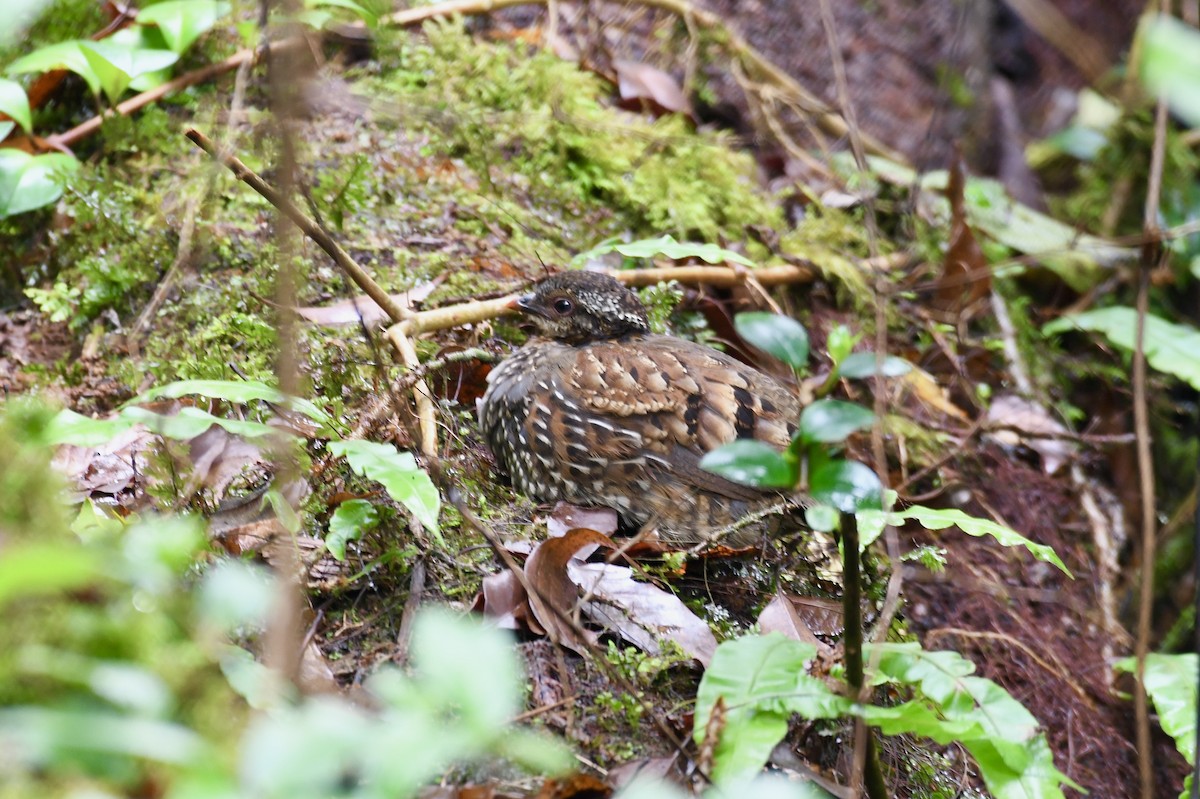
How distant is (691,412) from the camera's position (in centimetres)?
365

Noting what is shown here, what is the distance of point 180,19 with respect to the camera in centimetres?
471

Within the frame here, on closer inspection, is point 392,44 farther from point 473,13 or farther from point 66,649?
point 66,649

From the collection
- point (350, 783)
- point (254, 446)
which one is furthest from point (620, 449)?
point (350, 783)

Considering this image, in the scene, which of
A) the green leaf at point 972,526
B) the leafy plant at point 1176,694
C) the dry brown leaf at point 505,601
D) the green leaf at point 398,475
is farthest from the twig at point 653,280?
the leafy plant at point 1176,694

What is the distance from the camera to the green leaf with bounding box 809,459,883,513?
6.74 feet

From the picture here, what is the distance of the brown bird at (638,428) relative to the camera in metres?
3.62

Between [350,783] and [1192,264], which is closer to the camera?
[350,783]

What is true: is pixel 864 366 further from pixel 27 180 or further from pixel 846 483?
pixel 27 180

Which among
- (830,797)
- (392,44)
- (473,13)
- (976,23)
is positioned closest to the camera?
(830,797)

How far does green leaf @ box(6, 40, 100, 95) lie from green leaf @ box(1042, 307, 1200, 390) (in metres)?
4.85

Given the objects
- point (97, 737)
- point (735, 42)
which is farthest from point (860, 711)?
point (735, 42)

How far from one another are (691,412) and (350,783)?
1.92m

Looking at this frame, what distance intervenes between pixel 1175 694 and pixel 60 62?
16.1 ft

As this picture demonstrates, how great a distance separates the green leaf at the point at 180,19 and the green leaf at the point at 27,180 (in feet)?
2.66
